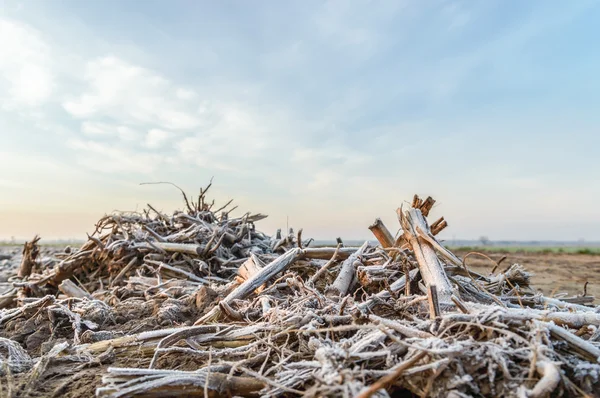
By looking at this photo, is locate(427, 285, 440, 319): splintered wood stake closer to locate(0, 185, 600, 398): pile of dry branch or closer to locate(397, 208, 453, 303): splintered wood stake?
locate(0, 185, 600, 398): pile of dry branch

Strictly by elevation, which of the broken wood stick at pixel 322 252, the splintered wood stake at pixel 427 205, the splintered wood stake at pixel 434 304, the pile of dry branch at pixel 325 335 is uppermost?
the splintered wood stake at pixel 427 205

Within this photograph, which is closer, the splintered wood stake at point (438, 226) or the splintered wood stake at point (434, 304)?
the splintered wood stake at point (434, 304)

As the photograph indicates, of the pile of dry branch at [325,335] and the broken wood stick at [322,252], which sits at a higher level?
the broken wood stick at [322,252]

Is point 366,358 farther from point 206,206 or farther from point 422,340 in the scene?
point 206,206

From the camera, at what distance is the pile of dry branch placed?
165 cm

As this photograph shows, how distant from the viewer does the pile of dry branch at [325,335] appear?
1.65m

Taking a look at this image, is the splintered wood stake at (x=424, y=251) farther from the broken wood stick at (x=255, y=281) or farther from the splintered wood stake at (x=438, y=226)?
the broken wood stick at (x=255, y=281)

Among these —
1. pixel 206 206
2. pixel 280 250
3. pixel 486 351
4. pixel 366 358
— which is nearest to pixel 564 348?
pixel 486 351

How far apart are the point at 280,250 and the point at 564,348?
3.96 meters

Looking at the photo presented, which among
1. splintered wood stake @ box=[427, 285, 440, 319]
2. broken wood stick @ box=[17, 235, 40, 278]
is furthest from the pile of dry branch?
broken wood stick @ box=[17, 235, 40, 278]

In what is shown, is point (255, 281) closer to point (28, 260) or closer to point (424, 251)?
point (424, 251)

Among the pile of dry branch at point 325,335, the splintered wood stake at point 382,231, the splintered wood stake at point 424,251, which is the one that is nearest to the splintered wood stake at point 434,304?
the pile of dry branch at point 325,335

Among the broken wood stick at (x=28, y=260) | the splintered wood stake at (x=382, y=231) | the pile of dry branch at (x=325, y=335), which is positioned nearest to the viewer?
the pile of dry branch at (x=325, y=335)

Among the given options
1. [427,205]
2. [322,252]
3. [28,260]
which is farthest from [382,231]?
[28,260]
